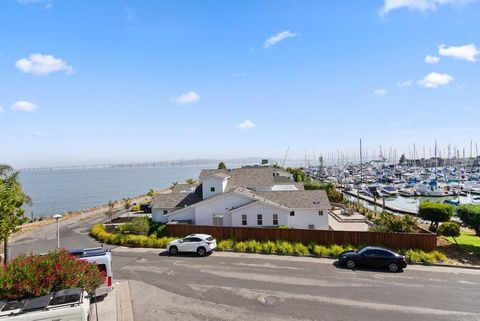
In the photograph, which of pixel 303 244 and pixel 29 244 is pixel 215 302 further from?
pixel 29 244

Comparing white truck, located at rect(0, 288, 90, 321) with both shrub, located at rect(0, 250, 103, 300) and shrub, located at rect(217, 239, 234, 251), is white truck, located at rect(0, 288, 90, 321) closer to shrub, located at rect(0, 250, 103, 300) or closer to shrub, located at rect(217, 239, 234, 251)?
shrub, located at rect(0, 250, 103, 300)

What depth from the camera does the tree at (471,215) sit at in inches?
917

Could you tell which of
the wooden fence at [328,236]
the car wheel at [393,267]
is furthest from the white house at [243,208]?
the car wheel at [393,267]

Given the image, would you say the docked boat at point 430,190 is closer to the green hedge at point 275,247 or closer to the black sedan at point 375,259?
the green hedge at point 275,247

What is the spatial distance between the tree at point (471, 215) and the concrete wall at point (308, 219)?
1149 centimetres

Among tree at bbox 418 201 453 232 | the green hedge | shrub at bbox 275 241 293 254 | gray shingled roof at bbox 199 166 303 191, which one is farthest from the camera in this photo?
gray shingled roof at bbox 199 166 303 191

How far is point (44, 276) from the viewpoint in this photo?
12.1 meters

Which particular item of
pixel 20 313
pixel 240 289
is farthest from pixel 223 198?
pixel 20 313

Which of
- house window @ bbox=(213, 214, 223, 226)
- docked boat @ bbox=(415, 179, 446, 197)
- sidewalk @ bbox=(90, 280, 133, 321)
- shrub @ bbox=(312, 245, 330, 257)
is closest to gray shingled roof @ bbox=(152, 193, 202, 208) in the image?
house window @ bbox=(213, 214, 223, 226)

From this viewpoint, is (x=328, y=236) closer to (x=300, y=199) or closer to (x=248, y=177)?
(x=300, y=199)

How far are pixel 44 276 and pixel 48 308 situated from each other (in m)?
1.93

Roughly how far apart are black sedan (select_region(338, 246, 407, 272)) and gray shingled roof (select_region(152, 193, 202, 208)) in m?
19.8

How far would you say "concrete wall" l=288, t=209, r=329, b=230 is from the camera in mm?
31891

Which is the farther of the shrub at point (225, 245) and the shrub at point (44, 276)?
the shrub at point (225, 245)
